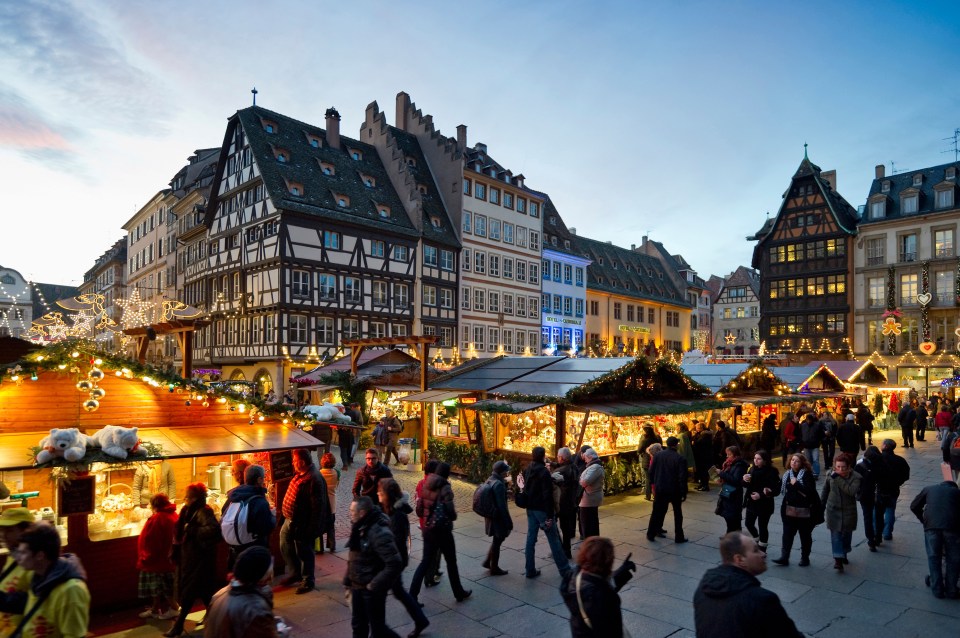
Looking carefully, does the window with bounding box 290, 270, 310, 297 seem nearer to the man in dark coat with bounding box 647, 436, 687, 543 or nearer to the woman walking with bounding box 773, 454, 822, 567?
the man in dark coat with bounding box 647, 436, 687, 543

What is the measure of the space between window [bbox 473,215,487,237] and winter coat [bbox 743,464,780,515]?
3569 cm

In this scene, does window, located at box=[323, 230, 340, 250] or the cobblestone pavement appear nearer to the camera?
the cobblestone pavement

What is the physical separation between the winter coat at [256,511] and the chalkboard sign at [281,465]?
1632 mm

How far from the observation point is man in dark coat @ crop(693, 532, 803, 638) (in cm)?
359

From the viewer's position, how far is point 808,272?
4659 cm

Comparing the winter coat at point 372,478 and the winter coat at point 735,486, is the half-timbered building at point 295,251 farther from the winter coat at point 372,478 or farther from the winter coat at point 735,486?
the winter coat at point 735,486

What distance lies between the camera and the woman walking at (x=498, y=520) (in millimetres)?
7898

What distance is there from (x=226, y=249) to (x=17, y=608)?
119ft

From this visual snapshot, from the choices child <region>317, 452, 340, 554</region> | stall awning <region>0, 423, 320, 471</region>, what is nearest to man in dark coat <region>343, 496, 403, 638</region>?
stall awning <region>0, 423, 320, 471</region>

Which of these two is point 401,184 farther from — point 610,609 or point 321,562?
point 610,609

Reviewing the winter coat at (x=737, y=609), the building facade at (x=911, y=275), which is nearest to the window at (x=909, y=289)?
the building facade at (x=911, y=275)

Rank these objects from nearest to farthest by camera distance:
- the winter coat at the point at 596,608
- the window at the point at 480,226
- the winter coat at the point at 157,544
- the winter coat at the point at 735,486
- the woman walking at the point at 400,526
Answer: the winter coat at the point at 596,608, the woman walking at the point at 400,526, the winter coat at the point at 157,544, the winter coat at the point at 735,486, the window at the point at 480,226

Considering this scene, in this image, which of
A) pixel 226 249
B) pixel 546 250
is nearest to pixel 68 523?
pixel 226 249

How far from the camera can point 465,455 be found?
15.7 metres
